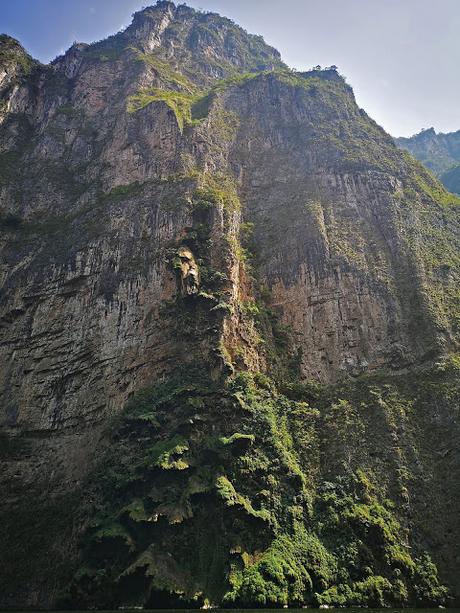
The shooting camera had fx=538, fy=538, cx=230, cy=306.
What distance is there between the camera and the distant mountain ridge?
366 ft

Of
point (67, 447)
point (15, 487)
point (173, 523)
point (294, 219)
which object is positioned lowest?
point (173, 523)

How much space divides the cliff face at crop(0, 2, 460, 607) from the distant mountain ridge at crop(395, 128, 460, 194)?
5413 cm

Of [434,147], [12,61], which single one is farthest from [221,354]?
[434,147]

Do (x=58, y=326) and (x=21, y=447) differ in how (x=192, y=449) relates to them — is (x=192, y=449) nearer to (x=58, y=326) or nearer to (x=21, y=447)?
(x=21, y=447)

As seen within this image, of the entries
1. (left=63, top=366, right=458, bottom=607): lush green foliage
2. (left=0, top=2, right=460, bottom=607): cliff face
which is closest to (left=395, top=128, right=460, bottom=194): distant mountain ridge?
(left=0, top=2, right=460, bottom=607): cliff face

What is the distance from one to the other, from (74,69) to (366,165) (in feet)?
141

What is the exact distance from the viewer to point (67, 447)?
125 ft

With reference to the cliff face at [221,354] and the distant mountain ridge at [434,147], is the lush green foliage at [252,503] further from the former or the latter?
the distant mountain ridge at [434,147]

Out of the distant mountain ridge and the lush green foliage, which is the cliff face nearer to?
the lush green foliage

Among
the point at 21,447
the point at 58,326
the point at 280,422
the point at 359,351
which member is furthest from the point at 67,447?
the point at 359,351

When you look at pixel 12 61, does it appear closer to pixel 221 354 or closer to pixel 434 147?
pixel 221 354

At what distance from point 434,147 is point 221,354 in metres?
103

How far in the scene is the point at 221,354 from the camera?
38031 mm

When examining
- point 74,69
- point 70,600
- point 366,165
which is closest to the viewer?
point 70,600
